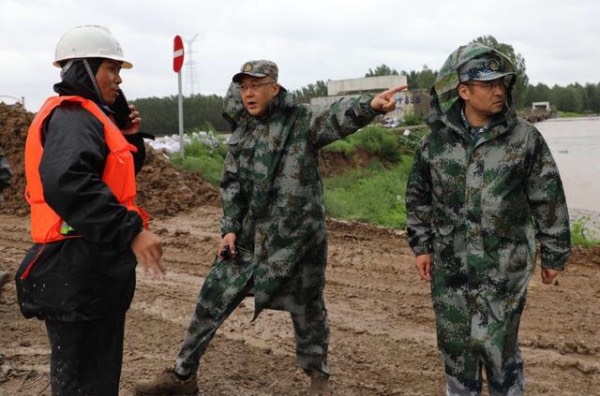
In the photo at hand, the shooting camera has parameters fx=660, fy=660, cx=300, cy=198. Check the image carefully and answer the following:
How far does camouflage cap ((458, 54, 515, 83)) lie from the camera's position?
317 centimetres

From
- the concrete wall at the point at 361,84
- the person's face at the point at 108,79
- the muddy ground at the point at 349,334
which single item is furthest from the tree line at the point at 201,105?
the person's face at the point at 108,79

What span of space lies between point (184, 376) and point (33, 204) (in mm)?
1643

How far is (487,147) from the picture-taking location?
3137 mm

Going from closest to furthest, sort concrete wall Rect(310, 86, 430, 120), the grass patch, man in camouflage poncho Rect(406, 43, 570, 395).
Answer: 1. man in camouflage poncho Rect(406, 43, 570, 395)
2. the grass patch
3. concrete wall Rect(310, 86, 430, 120)

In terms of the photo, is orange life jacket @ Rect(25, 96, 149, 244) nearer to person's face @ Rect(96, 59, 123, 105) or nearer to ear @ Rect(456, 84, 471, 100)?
person's face @ Rect(96, 59, 123, 105)

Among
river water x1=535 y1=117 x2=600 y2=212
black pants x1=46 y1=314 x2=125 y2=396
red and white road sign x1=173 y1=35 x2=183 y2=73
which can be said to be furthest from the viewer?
river water x1=535 y1=117 x2=600 y2=212

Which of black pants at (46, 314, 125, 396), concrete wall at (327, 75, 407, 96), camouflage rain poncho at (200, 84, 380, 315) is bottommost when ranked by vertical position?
black pants at (46, 314, 125, 396)

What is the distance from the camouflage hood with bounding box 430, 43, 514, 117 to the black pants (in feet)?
6.12

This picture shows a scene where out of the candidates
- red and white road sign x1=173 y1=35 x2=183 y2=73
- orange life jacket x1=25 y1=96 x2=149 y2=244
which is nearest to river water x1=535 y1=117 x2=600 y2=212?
red and white road sign x1=173 y1=35 x2=183 y2=73

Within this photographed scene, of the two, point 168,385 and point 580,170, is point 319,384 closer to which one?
point 168,385

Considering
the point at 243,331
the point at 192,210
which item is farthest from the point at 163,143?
the point at 243,331

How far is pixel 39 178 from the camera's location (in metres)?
2.56

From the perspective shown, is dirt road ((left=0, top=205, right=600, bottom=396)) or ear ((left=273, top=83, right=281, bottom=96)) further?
dirt road ((left=0, top=205, right=600, bottom=396))

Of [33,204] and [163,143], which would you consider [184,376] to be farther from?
[163,143]
